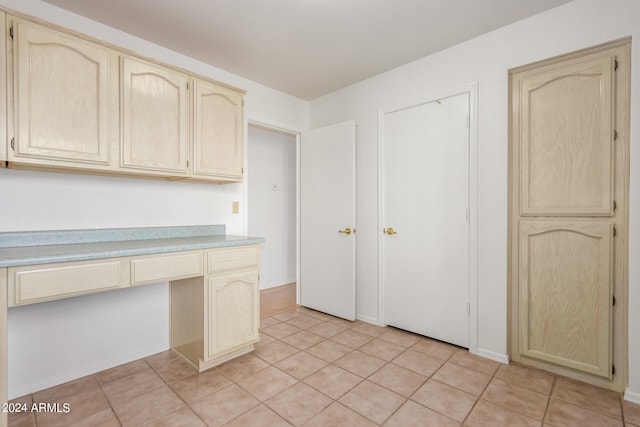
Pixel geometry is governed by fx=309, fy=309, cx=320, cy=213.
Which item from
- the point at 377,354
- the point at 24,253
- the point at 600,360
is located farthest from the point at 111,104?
the point at 600,360

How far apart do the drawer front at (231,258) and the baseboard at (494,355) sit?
1.84 metres

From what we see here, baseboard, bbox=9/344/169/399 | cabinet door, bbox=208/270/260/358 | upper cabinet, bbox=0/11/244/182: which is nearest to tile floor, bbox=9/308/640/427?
baseboard, bbox=9/344/169/399

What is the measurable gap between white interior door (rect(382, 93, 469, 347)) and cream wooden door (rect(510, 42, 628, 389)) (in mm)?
353

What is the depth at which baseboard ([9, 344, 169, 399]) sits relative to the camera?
6.03 ft

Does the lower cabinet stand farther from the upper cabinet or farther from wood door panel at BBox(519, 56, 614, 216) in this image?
wood door panel at BBox(519, 56, 614, 216)

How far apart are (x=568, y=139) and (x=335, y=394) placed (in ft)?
7.23

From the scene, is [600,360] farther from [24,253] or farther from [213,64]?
[213,64]

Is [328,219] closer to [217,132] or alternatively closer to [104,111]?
[217,132]

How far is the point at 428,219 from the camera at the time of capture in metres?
2.62

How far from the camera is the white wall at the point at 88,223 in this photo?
1842mm

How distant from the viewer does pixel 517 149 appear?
2.22 metres

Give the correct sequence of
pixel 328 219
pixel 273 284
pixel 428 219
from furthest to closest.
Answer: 1. pixel 273 284
2. pixel 328 219
3. pixel 428 219

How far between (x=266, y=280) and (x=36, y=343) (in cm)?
270

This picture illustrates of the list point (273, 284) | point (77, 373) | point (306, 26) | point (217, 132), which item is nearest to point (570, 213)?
point (306, 26)
